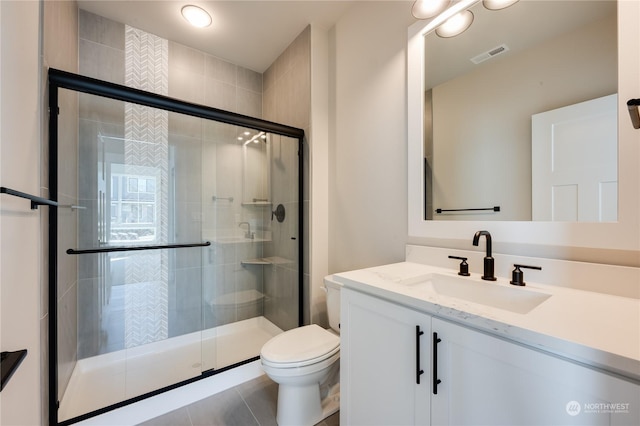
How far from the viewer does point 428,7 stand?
126cm

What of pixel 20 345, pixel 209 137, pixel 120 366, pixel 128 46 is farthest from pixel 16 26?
pixel 120 366

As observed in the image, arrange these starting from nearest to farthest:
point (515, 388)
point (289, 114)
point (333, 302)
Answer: point (515, 388) → point (333, 302) → point (289, 114)

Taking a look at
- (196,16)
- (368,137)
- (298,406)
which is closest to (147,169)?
(196,16)

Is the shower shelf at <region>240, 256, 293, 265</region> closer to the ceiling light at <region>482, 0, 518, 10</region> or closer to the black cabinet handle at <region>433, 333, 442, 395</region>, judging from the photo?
the black cabinet handle at <region>433, 333, 442, 395</region>

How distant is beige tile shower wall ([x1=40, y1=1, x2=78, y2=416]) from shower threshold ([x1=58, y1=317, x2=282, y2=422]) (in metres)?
0.13

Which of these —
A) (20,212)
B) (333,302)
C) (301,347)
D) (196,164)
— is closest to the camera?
(20,212)

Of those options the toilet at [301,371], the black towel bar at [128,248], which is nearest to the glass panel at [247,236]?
the black towel bar at [128,248]

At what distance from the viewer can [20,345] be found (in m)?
0.84

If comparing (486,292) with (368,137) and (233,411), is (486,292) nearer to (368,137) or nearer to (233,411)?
(368,137)

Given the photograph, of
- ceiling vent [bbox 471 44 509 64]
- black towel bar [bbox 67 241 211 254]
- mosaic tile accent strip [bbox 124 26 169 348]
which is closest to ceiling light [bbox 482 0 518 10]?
ceiling vent [bbox 471 44 509 64]

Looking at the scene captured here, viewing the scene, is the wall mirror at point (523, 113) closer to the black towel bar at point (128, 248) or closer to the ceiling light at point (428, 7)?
the ceiling light at point (428, 7)

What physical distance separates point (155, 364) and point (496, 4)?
2974 mm

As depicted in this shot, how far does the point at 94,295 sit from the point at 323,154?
6.49 feet

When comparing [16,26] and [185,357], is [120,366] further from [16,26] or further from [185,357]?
[16,26]
